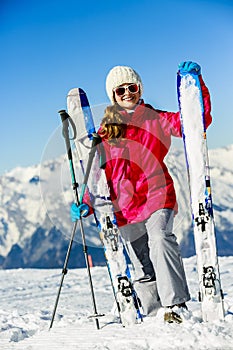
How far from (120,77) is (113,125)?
49 cm

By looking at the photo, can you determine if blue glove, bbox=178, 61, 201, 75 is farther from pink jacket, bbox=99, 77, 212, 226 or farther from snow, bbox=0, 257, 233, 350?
snow, bbox=0, 257, 233, 350

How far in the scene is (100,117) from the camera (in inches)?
185

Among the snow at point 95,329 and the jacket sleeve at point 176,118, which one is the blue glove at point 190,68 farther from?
the snow at point 95,329

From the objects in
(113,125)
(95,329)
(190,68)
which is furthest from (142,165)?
(95,329)

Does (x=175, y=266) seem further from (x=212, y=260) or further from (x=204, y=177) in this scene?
(x=204, y=177)

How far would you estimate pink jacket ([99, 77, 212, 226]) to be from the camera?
421 cm

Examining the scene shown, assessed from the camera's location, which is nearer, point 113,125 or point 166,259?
point 166,259

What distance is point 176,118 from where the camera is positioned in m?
4.32

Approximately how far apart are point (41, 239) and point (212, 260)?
196 metres

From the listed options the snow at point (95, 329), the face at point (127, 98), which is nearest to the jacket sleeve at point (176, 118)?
the face at point (127, 98)

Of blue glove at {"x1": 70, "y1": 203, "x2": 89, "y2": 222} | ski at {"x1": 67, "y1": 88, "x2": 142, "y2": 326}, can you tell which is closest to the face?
ski at {"x1": 67, "y1": 88, "x2": 142, "y2": 326}

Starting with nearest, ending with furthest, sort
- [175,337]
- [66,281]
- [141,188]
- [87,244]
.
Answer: [175,337]
[141,188]
[87,244]
[66,281]

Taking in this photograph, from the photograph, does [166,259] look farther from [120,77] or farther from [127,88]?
[120,77]

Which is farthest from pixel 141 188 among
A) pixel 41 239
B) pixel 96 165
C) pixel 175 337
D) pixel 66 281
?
pixel 41 239
